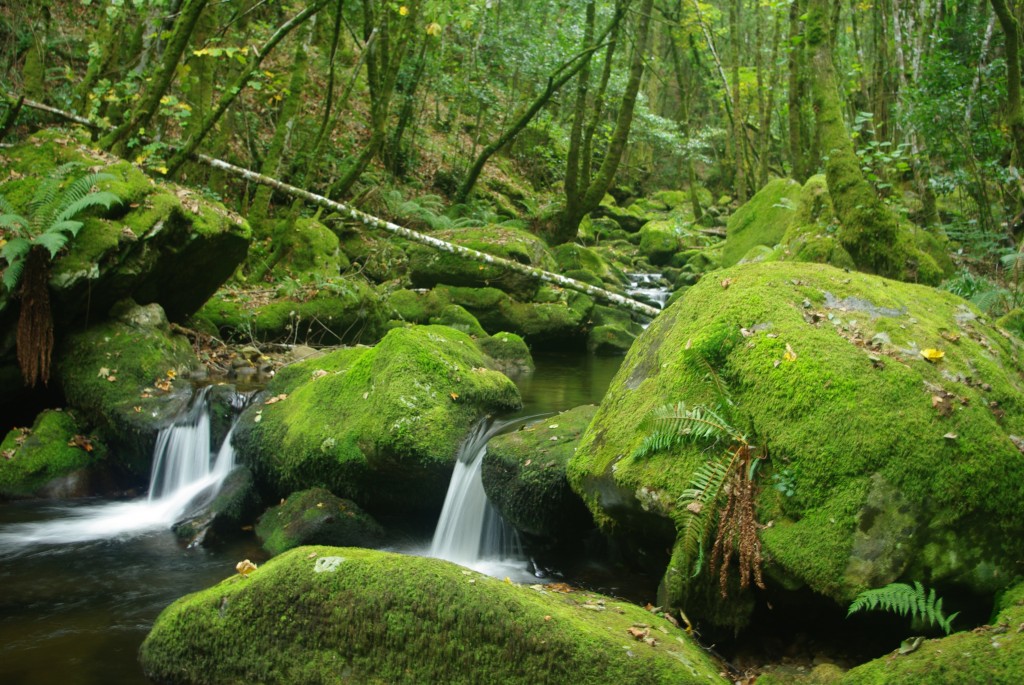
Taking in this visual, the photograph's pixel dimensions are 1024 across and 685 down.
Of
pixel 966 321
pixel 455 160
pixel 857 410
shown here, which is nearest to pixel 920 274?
pixel 966 321

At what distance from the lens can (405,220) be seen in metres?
16.7

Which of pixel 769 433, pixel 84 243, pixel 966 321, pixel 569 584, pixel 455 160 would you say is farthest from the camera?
pixel 455 160

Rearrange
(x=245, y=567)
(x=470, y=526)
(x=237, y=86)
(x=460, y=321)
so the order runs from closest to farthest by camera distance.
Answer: (x=245, y=567), (x=470, y=526), (x=237, y=86), (x=460, y=321)

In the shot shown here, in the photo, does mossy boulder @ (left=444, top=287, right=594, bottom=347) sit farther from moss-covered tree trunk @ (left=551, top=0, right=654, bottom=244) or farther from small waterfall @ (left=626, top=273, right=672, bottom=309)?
moss-covered tree trunk @ (left=551, top=0, right=654, bottom=244)

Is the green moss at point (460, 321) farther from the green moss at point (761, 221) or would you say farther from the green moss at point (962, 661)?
the green moss at point (962, 661)

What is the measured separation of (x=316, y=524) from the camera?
6113 mm

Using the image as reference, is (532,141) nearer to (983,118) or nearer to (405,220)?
(405,220)

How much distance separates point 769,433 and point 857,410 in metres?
0.45

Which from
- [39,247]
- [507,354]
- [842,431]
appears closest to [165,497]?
[39,247]

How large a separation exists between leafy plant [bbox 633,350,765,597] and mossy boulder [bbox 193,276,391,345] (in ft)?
26.2

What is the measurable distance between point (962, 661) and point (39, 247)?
314 inches

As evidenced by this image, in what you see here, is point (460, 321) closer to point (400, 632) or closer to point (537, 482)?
point (537, 482)

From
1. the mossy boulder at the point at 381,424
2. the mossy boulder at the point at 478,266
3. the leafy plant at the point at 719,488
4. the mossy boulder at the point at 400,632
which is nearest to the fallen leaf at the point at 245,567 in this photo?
the mossy boulder at the point at 400,632

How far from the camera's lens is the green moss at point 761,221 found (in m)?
13.6
